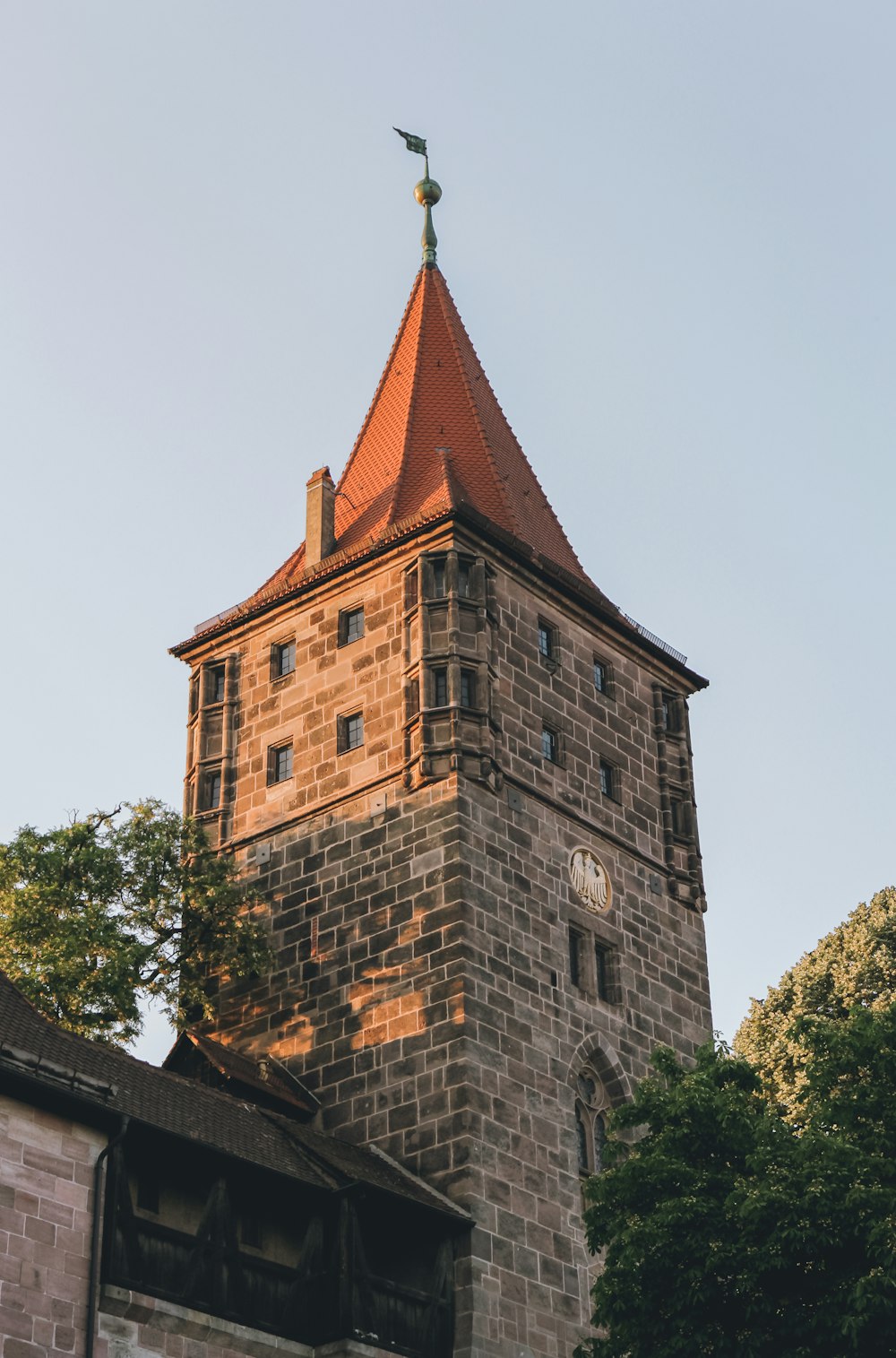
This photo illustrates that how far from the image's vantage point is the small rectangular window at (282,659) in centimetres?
4678

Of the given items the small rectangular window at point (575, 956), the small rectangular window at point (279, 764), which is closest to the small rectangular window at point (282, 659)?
the small rectangular window at point (279, 764)

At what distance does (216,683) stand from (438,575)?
594 cm

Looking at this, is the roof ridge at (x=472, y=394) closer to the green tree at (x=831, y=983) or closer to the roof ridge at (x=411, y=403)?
the roof ridge at (x=411, y=403)

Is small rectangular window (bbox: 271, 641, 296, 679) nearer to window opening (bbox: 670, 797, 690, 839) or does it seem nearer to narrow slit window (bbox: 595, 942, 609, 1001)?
window opening (bbox: 670, 797, 690, 839)

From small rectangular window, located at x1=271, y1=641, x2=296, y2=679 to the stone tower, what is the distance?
0.04 m

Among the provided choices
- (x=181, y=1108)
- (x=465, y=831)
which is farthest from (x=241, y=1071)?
(x=181, y=1108)

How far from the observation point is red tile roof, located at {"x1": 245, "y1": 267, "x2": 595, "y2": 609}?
155 ft

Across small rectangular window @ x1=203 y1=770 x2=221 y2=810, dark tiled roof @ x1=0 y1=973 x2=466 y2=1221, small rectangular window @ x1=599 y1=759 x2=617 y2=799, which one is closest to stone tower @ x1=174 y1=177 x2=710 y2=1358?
small rectangular window @ x1=203 y1=770 x2=221 y2=810

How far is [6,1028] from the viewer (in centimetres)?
3173

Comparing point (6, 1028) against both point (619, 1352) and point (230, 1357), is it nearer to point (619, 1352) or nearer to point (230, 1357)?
point (230, 1357)

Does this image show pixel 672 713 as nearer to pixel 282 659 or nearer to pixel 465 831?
pixel 282 659

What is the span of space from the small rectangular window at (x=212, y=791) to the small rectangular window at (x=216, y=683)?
1799 mm

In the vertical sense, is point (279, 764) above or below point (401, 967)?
above

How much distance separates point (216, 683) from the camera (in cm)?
4794
